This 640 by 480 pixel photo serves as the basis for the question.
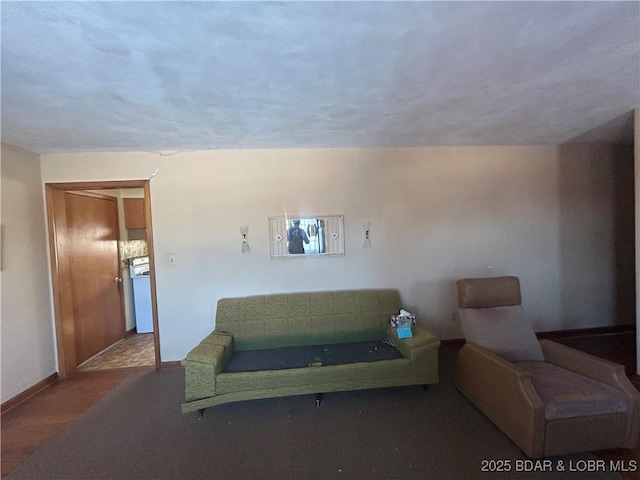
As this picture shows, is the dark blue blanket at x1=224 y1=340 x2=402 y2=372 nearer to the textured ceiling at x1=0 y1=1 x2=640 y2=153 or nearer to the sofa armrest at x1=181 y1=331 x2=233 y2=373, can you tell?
the sofa armrest at x1=181 y1=331 x2=233 y2=373

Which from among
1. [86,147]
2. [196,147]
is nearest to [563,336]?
[196,147]

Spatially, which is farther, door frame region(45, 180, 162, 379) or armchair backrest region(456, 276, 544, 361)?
door frame region(45, 180, 162, 379)

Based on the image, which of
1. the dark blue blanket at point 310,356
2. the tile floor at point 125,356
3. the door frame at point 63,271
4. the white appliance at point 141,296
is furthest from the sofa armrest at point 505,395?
the white appliance at point 141,296

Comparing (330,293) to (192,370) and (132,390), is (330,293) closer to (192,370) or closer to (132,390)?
(192,370)

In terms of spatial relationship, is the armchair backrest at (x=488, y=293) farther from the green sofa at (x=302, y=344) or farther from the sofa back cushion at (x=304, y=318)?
the sofa back cushion at (x=304, y=318)

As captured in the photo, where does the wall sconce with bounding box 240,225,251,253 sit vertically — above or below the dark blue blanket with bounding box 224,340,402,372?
Answer: above

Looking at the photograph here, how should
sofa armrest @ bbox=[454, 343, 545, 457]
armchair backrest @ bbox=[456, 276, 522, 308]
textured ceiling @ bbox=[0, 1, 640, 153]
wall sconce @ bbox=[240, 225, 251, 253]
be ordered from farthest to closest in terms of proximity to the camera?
wall sconce @ bbox=[240, 225, 251, 253] → armchair backrest @ bbox=[456, 276, 522, 308] → sofa armrest @ bbox=[454, 343, 545, 457] → textured ceiling @ bbox=[0, 1, 640, 153]

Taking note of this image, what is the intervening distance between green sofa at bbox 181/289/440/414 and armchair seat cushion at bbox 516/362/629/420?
0.77 metres

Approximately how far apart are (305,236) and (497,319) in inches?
79.9

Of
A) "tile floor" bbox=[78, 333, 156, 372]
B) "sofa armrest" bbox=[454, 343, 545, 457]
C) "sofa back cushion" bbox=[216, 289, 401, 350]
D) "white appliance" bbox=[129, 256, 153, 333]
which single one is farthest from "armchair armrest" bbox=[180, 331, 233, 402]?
"white appliance" bbox=[129, 256, 153, 333]

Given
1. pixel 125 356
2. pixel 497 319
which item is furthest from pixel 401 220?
pixel 125 356

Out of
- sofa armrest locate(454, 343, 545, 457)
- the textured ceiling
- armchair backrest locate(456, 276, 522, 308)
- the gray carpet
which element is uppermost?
the textured ceiling

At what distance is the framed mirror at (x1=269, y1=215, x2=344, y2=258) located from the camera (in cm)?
301

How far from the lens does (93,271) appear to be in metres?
3.39
